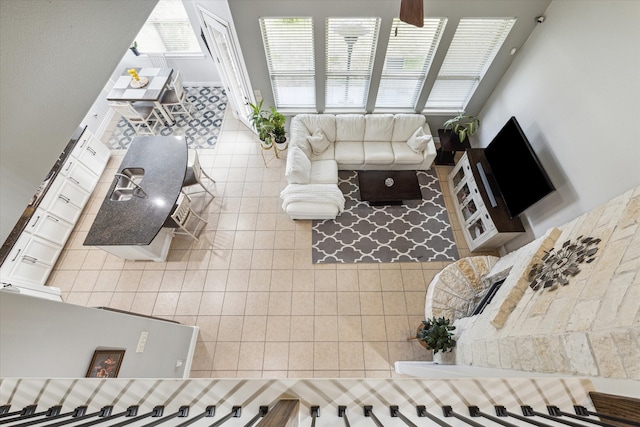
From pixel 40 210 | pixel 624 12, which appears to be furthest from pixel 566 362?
pixel 40 210

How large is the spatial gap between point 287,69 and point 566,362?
15.6ft

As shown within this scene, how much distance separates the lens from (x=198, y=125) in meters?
5.82

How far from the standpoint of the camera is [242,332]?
3.65 meters

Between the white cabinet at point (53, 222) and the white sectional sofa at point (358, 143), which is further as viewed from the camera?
the white sectional sofa at point (358, 143)

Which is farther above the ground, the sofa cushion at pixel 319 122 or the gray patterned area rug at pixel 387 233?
the sofa cushion at pixel 319 122

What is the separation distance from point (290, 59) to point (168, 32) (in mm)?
3215

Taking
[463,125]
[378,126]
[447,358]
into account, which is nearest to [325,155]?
[378,126]

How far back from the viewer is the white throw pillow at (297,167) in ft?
14.0

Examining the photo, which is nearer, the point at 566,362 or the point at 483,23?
the point at 566,362

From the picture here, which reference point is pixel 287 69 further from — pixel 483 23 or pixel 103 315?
pixel 103 315

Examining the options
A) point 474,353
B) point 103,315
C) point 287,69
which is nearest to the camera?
point 103,315

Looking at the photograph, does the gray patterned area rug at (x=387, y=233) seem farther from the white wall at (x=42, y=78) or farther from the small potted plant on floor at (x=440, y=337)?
the white wall at (x=42, y=78)

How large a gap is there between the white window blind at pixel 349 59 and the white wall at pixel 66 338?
168 inches

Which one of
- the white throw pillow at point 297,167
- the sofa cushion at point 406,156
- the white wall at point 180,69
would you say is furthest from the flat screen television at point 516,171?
the white wall at point 180,69
